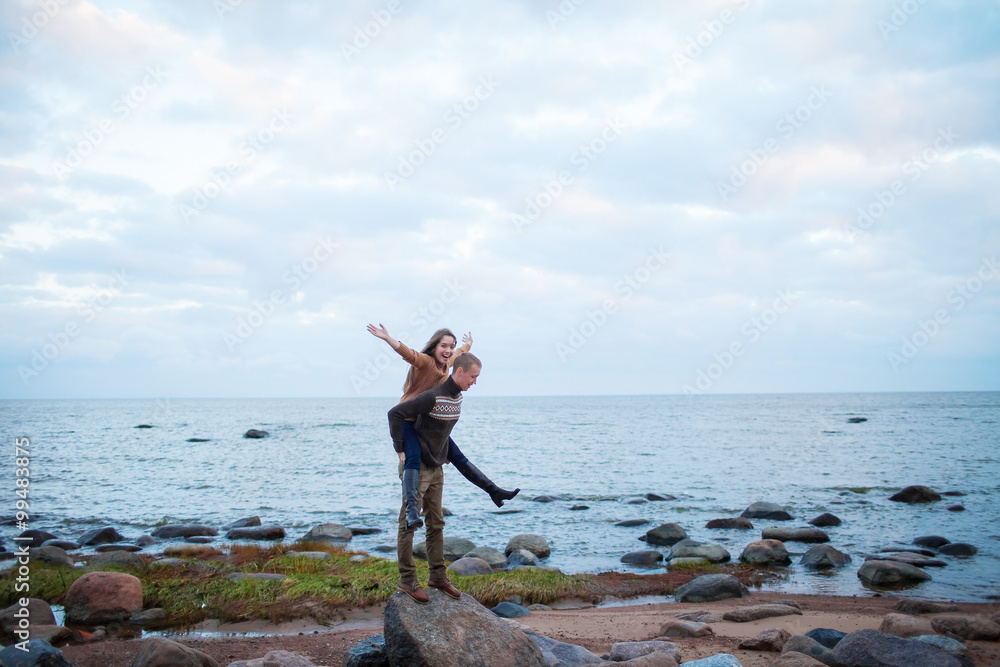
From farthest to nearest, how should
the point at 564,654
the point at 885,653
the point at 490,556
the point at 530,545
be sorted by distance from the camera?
1. the point at 530,545
2. the point at 490,556
3. the point at 564,654
4. the point at 885,653

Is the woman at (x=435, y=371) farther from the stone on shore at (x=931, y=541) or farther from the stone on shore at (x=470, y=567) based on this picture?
the stone on shore at (x=931, y=541)

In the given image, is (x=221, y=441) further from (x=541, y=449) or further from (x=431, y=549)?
(x=431, y=549)

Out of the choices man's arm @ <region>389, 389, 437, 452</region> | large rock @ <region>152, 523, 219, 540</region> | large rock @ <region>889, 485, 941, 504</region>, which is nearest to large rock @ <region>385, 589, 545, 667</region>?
man's arm @ <region>389, 389, 437, 452</region>

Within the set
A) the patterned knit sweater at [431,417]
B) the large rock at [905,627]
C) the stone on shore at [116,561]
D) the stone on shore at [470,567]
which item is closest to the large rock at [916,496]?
the large rock at [905,627]

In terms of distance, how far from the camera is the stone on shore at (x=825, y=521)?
21516 mm

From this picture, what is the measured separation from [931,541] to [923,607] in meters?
8.06

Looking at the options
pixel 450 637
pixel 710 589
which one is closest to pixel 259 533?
pixel 710 589

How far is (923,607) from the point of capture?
467 inches

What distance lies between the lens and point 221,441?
66.7 m

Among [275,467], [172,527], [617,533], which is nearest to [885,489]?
[617,533]

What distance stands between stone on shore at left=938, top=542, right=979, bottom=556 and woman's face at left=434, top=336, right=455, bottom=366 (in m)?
16.7

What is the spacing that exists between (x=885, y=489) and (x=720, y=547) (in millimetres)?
15767

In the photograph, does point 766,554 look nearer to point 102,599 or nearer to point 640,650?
point 640,650

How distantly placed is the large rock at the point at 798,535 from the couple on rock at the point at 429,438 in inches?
576
